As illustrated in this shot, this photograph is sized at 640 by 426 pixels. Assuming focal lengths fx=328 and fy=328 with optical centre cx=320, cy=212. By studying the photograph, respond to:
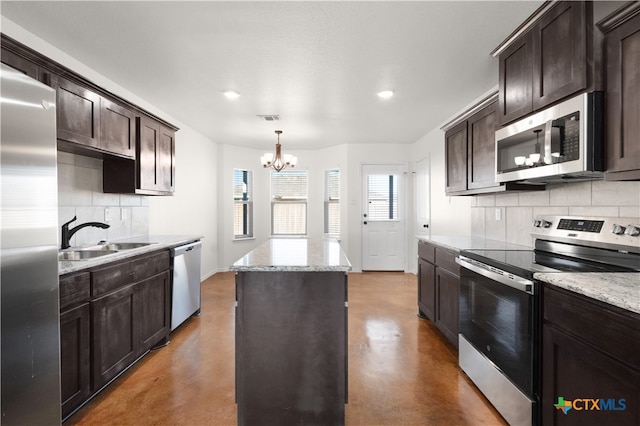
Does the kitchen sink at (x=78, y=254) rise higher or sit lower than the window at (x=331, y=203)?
lower

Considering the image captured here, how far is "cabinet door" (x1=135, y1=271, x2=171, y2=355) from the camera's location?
261cm

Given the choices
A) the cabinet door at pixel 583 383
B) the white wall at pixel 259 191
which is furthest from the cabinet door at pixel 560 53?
the white wall at pixel 259 191

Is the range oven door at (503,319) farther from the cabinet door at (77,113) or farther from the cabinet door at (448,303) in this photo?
the cabinet door at (77,113)

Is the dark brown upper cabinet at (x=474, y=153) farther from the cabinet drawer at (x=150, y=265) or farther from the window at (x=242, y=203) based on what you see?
the window at (x=242, y=203)

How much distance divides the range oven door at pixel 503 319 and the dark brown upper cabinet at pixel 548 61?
3.45 ft

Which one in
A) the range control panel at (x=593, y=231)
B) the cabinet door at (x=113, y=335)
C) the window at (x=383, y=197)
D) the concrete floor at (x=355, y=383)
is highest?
the window at (x=383, y=197)

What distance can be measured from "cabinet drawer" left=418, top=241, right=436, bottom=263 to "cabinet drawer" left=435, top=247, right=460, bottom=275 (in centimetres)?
10

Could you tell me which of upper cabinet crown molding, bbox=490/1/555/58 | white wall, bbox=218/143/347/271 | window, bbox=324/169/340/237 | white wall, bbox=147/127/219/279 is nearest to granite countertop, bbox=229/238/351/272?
upper cabinet crown molding, bbox=490/1/555/58

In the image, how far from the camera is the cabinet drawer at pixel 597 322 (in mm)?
1128

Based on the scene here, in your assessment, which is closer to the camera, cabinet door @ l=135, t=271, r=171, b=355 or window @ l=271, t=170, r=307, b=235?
cabinet door @ l=135, t=271, r=171, b=355

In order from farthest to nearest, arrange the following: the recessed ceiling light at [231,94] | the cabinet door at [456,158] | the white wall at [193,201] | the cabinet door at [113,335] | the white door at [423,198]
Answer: the white door at [423,198]
the white wall at [193,201]
the recessed ceiling light at [231,94]
the cabinet door at [456,158]
the cabinet door at [113,335]

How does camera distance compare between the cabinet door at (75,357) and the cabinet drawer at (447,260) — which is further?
the cabinet drawer at (447,260)

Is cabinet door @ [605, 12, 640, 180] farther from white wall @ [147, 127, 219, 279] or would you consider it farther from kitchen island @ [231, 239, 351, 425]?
white wall @ [147, 127, 219, 279]

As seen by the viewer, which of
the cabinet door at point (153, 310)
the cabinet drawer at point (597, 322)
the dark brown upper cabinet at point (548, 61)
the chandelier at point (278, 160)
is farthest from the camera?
the chandelier at point (278, 160)
